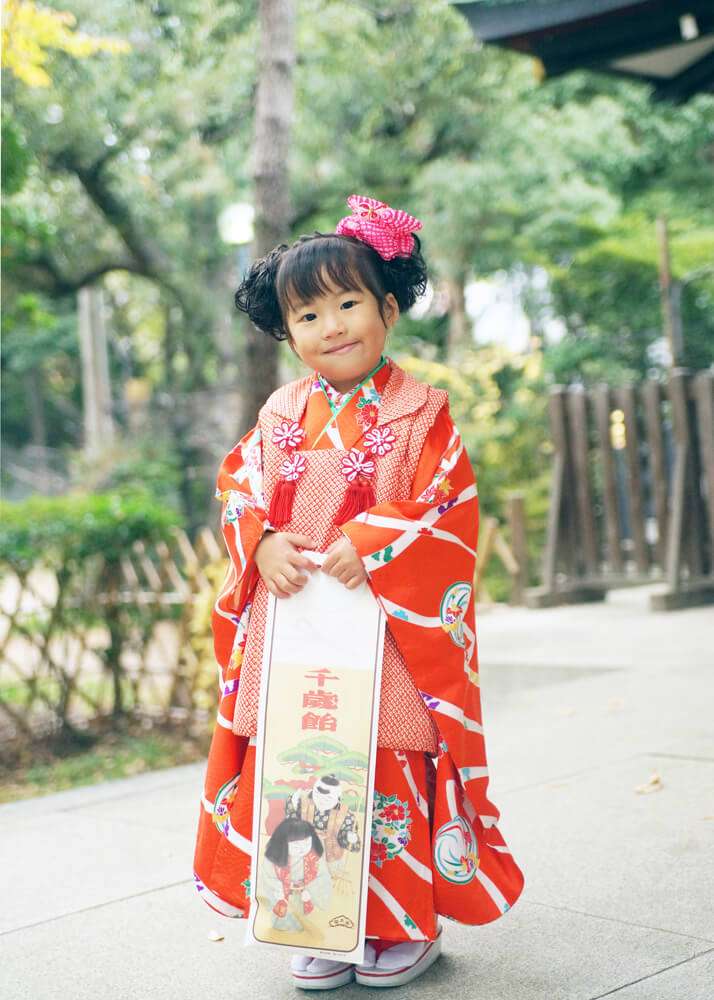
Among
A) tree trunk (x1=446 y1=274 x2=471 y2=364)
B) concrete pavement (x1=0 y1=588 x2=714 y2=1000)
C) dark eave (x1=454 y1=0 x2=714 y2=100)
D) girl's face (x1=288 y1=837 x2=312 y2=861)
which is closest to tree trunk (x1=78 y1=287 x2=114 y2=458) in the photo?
tree trunk (x1=446 y1=274 x2=471 y2=364)

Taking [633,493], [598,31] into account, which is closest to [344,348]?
[598,31]

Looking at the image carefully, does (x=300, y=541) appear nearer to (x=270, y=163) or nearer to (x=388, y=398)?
(x=388, y=398)

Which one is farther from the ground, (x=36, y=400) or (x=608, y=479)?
(x=36, y=400)

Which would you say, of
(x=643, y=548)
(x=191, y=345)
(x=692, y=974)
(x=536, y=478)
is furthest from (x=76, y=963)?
(x=191, y=345)

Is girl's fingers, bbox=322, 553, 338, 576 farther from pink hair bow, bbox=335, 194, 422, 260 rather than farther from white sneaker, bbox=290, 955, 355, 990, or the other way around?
white sneaker, bbox=290, 955, 355, 990

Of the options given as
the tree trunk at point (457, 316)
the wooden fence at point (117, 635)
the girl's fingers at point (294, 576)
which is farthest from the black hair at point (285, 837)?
the tree trunk at point (457, 316)

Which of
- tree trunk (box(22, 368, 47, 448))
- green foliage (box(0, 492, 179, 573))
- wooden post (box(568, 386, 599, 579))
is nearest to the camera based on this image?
green foliage (box(0, 492, 179, 573))

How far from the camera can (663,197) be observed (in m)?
15.6

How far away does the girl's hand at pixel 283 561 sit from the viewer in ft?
7.83

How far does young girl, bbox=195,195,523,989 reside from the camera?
93.3 inches

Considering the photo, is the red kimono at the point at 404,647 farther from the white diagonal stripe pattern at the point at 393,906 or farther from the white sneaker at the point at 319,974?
the white sneaker at the point at 319,974

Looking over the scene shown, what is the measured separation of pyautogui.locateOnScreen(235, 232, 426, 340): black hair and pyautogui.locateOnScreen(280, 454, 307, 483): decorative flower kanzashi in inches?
13.6

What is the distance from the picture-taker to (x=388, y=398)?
2.56m

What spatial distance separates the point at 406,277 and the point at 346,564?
2.36 feet
